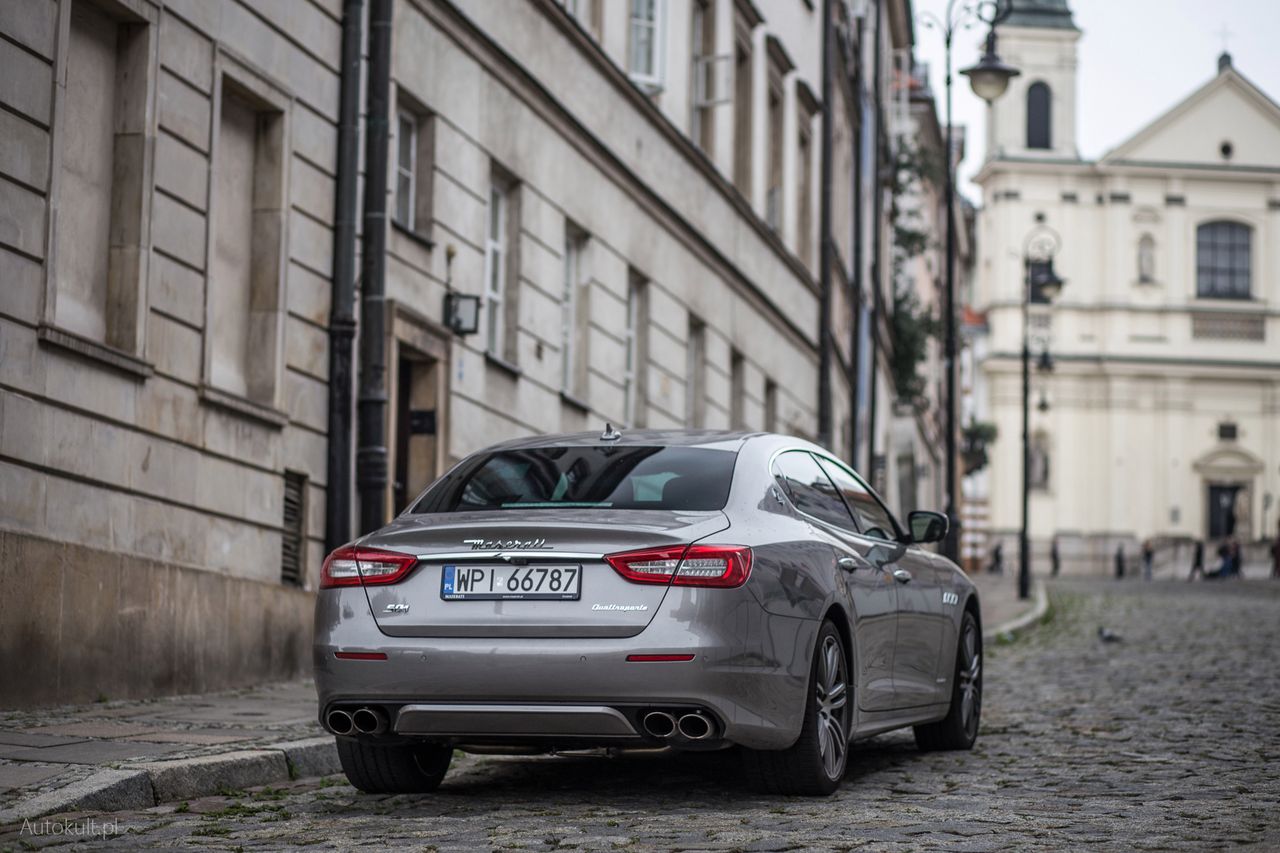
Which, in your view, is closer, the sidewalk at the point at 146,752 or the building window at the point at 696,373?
the sidewalk at the point at 146,752

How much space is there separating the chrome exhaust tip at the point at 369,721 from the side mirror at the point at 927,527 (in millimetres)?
3262

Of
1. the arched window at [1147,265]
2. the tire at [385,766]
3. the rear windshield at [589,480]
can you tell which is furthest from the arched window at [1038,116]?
the tire at [385,766]

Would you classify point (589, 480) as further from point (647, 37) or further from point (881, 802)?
point (647, 37)

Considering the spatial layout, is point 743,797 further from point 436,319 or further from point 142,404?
point 436,319

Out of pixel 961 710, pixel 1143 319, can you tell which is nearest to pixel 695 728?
pixel 961 710

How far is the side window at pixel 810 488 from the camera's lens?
8.81 m

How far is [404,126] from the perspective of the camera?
1639 centimetres

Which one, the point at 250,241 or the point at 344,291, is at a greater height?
the point at 250,241

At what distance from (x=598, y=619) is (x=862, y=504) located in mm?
2697

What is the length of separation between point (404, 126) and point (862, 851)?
10640 mm

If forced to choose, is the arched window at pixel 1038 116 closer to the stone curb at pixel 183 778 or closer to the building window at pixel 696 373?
the building window at pixel 696 373

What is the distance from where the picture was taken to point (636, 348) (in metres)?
22.9

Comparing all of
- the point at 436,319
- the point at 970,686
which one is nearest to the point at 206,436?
the point at 436,319

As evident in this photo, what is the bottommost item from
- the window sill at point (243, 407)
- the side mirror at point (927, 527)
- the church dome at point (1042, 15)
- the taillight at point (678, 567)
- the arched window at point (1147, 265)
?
the taillight at point (678, 567)
